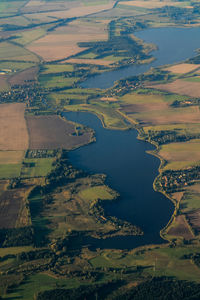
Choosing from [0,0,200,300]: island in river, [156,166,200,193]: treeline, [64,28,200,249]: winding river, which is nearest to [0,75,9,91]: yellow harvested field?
[0,0,200,300]: island in river

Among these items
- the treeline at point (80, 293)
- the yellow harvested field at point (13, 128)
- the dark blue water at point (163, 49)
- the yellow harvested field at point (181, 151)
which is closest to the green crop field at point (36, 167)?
the yellow harvested field at point (13, 128)

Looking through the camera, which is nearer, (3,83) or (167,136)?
(167,136)

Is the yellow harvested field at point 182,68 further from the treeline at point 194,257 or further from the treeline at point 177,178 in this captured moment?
the treeline at point 194,257

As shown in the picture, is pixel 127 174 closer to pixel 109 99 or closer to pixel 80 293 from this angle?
pixel 80 293

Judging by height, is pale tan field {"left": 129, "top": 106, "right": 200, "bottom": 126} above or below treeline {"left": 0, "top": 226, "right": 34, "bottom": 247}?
above

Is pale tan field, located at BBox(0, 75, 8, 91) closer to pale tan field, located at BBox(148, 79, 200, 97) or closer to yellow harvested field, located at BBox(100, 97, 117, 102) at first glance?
yellow harvested field, located at BBox(100, 97, 117, 102)

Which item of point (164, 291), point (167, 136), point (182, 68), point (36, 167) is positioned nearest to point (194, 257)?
point (164, 291)

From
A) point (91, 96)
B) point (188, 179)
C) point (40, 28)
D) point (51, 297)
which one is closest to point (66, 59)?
point (91, 96)
